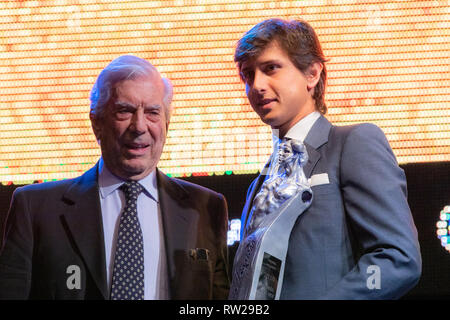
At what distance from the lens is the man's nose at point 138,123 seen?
2.57m

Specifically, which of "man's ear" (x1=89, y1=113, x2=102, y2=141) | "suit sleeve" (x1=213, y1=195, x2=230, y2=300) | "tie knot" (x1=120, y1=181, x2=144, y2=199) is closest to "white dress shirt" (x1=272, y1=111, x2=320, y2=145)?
"suit sleeve" (x1=213, y1=195, x2=230, y2=300)

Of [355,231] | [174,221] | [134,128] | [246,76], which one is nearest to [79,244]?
[174,221]

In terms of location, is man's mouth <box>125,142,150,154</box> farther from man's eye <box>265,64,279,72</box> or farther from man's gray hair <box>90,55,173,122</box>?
man's eye <box>265,64,279,72</box>

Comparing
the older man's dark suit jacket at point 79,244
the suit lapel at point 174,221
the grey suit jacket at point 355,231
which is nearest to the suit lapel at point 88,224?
the older man's dark suit jacket at point 79,244

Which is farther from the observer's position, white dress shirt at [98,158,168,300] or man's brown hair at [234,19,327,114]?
white dress shirt at [98,158,168,300]

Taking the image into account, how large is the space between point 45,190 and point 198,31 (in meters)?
1.10

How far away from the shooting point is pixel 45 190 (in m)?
2.63

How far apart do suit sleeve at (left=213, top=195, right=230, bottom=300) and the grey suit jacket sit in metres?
0.51

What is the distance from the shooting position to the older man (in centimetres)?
248

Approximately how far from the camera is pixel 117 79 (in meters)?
2.63

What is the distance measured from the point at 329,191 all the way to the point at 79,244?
98cm

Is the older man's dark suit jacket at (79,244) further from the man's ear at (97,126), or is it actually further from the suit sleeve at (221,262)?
the man's ear at (97,126)
